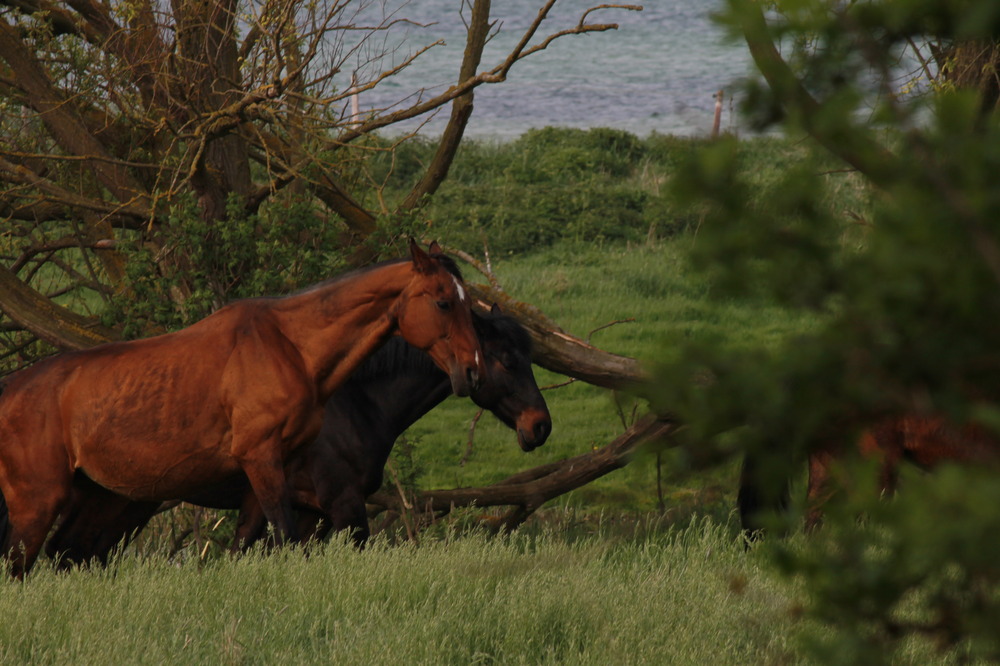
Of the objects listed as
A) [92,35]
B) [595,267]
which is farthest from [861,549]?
[595,267]

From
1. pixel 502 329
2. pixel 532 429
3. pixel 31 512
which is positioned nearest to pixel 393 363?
pixel 502 329

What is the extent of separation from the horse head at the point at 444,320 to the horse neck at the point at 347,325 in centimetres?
13

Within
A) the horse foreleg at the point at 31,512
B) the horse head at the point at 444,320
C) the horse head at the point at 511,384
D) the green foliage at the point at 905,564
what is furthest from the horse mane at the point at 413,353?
the green foliage at the point at 905,564

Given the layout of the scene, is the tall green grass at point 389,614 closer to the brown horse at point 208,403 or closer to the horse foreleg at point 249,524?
the brown horse at point 208,403

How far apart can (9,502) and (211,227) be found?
8.85 ft

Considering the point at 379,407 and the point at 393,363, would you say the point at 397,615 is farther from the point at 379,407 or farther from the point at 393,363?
the point at 393,363

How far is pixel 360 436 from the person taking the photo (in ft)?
24.3

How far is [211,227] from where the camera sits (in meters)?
8.39

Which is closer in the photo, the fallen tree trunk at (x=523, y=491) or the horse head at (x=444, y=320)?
the horse head at (x=444, y=320)

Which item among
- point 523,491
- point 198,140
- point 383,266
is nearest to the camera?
point 383,266

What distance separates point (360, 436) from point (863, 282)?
233 inches

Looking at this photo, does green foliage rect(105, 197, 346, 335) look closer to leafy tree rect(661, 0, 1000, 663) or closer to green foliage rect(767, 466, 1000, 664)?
leafy tree rect(661, 0, 1000, 663)

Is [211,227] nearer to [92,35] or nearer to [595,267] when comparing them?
[92,35]

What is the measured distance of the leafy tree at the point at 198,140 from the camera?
25.8 feet
